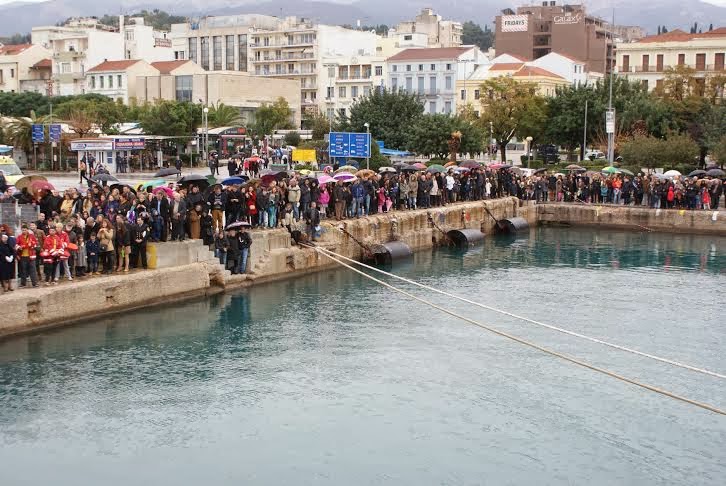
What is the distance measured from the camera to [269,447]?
50.3ft

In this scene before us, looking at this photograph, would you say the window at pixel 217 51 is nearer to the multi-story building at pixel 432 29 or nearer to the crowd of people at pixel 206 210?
the multi-story building at pixel 432 29

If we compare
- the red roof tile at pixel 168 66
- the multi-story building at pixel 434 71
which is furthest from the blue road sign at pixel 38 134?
the red roof tile at pixel 168 66

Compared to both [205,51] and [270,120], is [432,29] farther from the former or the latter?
[270,120]

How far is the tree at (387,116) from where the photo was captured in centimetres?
6338

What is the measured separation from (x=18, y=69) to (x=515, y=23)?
5776cm

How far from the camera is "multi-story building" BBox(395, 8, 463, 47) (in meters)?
115

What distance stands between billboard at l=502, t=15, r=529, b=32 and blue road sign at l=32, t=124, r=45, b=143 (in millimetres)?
71400

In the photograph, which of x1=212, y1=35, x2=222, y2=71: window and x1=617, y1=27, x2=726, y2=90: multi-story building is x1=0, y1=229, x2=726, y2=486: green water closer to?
x1=617, y1=27, x2=726, y2=90: multi-story building

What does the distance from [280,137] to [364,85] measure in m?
25.9

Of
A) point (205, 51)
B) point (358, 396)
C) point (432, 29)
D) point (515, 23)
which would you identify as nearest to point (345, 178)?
point (358, 396)

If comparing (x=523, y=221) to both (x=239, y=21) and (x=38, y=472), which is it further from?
(x=239, y=21)

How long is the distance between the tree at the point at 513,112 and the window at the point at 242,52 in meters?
55.9

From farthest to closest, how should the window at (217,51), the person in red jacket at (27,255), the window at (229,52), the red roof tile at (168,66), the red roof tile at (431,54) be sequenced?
the window at (217,51) → the window at (229,52) → the red roof tile at (168,66) → the red roof tile at (431,54) → the person in red jacket at (27,255)

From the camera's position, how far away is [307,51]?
106250mm
